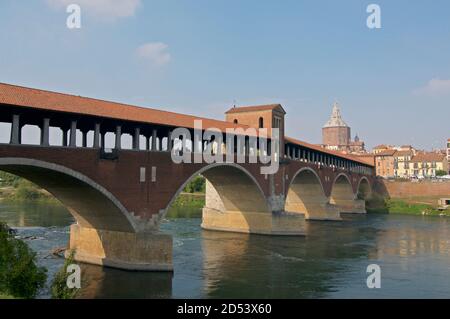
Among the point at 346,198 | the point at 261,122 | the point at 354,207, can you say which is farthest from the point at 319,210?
the point at 261,122

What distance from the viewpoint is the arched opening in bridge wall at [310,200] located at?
58438 mm

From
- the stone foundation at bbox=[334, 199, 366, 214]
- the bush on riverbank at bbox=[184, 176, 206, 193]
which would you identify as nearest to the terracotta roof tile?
the stone foundation at bbox=[334, 199, 366, 214]

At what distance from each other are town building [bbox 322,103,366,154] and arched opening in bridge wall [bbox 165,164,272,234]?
5686 inches

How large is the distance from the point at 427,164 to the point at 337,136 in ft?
260

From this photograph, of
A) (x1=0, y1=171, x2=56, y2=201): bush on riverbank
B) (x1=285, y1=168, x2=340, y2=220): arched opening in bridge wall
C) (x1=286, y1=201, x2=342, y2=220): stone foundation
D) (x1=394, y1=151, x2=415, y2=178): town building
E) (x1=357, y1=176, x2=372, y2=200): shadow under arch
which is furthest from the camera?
(x1=394, y1=151, x2=415, y2=178): town building

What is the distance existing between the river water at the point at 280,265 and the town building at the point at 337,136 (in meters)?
138

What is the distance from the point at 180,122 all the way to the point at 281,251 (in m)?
13.3

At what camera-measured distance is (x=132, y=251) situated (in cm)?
2595

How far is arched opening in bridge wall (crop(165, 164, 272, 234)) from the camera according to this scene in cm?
4078

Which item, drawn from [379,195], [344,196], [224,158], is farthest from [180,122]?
[379,195]

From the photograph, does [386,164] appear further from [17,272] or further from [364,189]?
[17,272]

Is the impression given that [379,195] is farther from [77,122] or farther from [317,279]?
[77,122]

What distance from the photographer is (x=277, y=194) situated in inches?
1761

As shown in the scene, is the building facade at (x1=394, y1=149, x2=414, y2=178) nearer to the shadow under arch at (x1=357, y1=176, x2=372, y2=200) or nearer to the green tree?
the shadow under arch at (x1=357, y1=176, x2=372, y2=200)
